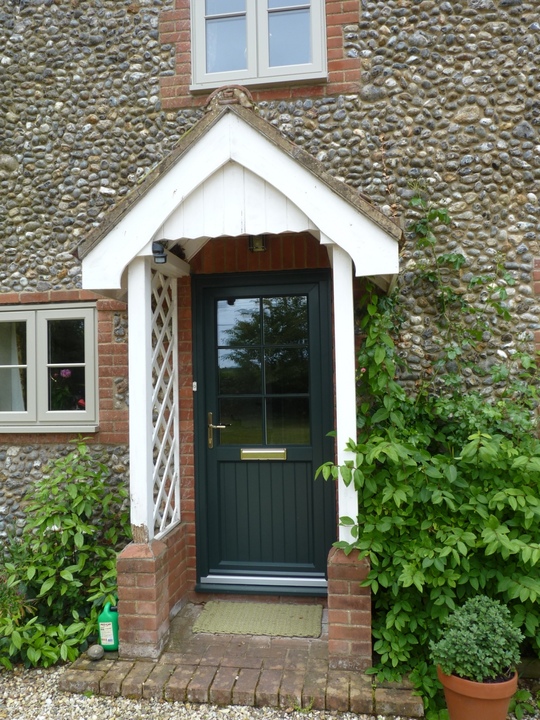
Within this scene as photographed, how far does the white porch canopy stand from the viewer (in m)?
3.28

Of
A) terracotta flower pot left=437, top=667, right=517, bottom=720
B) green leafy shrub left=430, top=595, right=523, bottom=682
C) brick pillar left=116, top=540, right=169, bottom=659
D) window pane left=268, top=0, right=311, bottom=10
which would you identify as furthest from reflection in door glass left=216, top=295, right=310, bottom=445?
window pane left=268, top=0, right=311, bottom=10

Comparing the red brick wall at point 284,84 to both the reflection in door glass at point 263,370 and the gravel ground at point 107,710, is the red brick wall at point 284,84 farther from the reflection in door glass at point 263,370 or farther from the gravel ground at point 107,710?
the gravel ground at point 107,710

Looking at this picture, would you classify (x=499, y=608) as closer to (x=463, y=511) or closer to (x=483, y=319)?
(x=463, y=511)

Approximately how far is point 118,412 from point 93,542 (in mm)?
1071

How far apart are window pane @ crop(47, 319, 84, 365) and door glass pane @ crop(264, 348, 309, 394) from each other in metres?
1.69

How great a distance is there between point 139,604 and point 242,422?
159 centimetres

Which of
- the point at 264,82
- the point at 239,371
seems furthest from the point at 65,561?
the point at 264,82

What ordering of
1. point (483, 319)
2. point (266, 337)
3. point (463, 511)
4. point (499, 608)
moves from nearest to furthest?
point (499, 608) → point (463, 511) → point (483, 319) → point (266, 337)

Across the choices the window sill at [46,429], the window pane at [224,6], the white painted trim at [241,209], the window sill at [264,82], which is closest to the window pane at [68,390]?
the window sill at [46,429]

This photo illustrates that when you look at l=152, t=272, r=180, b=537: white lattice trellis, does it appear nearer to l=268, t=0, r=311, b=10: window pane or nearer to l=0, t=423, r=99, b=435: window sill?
l=0, t=423, r=99, b=435: window sill

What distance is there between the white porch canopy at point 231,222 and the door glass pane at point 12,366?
1.75 metres

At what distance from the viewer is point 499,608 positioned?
3.05m

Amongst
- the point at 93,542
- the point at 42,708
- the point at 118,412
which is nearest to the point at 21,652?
the point at 42,708

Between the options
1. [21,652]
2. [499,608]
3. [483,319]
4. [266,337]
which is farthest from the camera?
[266,337]
